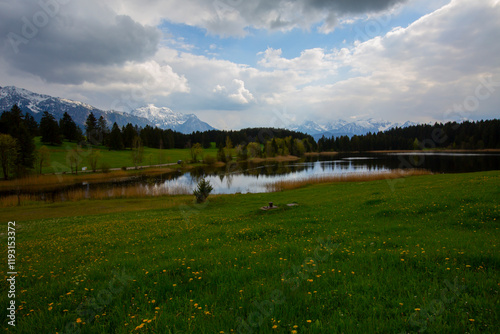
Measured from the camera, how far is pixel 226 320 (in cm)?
461

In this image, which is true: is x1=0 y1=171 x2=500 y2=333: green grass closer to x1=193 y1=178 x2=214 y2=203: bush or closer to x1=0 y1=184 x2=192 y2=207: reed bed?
x1=193 y1=178 x2=214 y2=203: bush

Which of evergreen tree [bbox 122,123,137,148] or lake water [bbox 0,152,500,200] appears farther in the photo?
evergreen tree [bbox 122,123,137,148]

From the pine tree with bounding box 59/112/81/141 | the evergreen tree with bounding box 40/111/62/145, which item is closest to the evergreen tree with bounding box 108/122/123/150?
the pine tree with bounding box 59/112/81/141

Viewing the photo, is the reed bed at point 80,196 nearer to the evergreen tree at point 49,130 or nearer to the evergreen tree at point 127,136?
the evergreen tree at point 49,130

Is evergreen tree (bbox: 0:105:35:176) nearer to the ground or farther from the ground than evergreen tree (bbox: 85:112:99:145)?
nearer to the ground

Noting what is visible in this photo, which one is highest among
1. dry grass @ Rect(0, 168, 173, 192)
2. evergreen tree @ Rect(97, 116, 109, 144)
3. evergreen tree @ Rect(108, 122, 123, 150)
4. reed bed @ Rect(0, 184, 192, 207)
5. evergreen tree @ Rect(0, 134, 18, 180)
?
evergreen tree @ Rect(97, 116, 109, 144)

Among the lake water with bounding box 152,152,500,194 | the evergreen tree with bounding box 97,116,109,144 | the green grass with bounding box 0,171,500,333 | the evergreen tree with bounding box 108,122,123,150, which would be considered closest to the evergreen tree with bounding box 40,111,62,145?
the evergreen tree with bounding box 108,122,123,150

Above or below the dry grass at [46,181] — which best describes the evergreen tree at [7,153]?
above

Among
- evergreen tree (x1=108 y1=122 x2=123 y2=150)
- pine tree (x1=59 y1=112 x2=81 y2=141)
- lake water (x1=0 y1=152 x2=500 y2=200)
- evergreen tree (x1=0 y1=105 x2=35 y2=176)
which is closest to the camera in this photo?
lake water (x1=0 y1=152 x2=500 y2=200)

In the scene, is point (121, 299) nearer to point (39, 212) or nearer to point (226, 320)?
point (226, 320)

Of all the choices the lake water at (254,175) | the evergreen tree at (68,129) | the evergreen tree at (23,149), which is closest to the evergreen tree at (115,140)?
the evergreen tree at (68,129)

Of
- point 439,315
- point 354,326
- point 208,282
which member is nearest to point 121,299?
point 208,282

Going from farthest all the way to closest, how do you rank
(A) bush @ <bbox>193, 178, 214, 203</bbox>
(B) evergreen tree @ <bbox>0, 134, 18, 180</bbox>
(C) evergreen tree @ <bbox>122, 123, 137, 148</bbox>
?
1. (C) evergreen tree @ <bbox>122, 123, 137, 148</bbox>
2. (B) evergreen tree @ <bbox>0, 134, 18, 180</bbox>
3. (A) bush @ <bbox>193, 178, 214, 203</bbox>

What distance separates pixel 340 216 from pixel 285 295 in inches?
421
